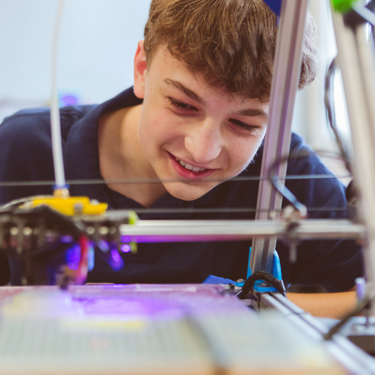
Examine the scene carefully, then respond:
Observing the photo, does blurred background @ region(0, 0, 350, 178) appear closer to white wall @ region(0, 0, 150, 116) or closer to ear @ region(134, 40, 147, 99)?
white wall @ region(0, 0, 150, 116)

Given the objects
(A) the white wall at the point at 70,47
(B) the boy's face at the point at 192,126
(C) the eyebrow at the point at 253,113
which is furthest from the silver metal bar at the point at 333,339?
(A) the white wall at the point at 70,47

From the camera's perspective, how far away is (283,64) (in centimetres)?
69

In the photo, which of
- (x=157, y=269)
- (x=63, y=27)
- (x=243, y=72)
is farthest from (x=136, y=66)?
(x=63, y=27)

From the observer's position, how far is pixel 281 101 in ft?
2.37

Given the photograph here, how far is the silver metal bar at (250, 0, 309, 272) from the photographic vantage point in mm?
657

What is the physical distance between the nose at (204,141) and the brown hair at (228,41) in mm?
73

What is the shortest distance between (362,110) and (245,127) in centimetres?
42

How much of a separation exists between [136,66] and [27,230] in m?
0.63

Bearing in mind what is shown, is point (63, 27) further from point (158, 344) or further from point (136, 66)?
point (158, 344)

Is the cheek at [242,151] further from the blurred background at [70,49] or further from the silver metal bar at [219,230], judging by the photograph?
the blurred background at [70,49]

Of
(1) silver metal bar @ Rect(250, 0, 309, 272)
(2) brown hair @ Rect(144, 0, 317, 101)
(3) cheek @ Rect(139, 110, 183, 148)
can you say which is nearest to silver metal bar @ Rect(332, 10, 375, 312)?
(1) silver metal bar @ Rect(250, 0, 309, 272)

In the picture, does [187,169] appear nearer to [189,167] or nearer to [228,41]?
[189,167]

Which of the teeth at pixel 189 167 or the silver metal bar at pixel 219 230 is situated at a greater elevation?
the teeth at pixel 189 167

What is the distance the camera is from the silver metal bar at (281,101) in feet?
2.16
